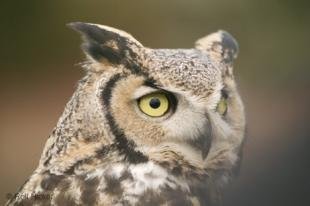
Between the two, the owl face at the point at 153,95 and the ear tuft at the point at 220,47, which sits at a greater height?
the ear tuft at the point at 220,47

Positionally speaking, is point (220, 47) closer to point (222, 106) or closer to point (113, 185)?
point (222, 106)

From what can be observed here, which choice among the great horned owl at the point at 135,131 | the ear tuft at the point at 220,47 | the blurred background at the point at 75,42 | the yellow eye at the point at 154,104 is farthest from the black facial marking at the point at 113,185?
the blurred background at the point at 75,42

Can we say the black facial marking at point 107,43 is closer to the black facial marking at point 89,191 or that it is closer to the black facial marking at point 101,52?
the black facial marking at point 101,52

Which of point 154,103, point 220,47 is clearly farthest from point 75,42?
point 154,103

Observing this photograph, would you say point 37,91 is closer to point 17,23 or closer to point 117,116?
point 17,23

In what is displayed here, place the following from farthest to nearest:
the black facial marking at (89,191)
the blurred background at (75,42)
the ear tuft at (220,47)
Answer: the blurred background at (75,42) < the ear tuft at (220,47) < the black facial marking at (89,191)

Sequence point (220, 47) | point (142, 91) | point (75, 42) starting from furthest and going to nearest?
point (75, 42) < point (220, 47) < point (142, 91)

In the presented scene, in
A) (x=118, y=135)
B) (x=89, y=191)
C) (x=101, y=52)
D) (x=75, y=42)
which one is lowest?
(x=89, y=191)

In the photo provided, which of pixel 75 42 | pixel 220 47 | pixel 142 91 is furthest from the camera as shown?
pixel 75 42
